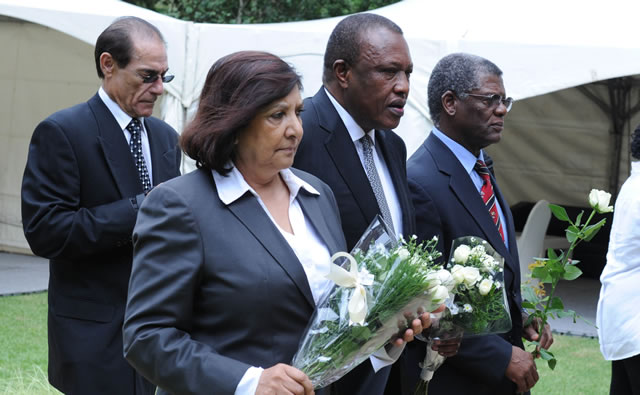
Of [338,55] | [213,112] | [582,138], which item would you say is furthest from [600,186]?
[213,112]

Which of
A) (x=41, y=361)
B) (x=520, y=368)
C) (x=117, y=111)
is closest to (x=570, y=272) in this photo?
(x=520, y=368)

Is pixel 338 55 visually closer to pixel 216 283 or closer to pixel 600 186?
pixel 216 283

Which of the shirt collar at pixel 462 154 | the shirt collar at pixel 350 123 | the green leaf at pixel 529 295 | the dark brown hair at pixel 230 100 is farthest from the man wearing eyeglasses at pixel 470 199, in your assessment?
the dark brown hair at pixel 230 100

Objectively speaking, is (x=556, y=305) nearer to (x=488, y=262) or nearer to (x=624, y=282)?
(x=624, y=282)

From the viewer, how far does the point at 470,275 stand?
125 inches

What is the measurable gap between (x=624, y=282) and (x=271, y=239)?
258 cm

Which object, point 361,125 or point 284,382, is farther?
point 361,125

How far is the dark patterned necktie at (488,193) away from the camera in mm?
4191

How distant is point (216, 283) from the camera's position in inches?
105

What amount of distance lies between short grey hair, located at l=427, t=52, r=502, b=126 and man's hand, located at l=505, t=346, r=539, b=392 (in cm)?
107

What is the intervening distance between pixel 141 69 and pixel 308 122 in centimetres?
87

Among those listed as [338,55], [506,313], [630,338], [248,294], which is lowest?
[630,338]

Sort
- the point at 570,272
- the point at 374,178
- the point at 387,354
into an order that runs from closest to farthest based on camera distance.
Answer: the point at 387,354 → the point at 374,178 → the point at 570,272

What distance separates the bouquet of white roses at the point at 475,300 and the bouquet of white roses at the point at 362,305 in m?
0.51
